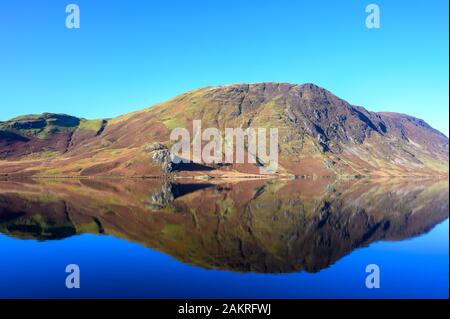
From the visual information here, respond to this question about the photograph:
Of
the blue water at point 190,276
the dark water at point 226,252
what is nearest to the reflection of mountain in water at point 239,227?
the dark water at point 226,252

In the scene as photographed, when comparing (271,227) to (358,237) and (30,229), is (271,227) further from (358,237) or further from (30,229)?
(30,229)

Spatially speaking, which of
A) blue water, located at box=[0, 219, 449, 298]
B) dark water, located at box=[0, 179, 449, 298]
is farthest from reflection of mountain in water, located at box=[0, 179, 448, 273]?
blue water, located at box=[0, 219, 449, 298]

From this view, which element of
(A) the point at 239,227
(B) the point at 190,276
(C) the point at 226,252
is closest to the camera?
(B) the point at 190,276

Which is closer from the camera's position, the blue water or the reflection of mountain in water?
the blue water

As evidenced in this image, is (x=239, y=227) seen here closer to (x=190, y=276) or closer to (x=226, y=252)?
(x=226, y=252)

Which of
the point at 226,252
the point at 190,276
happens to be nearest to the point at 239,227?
the point at 226,252

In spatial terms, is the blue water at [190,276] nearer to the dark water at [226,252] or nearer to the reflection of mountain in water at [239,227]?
the dark water at [226,252]

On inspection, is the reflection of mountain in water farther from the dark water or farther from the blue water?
the blue water
